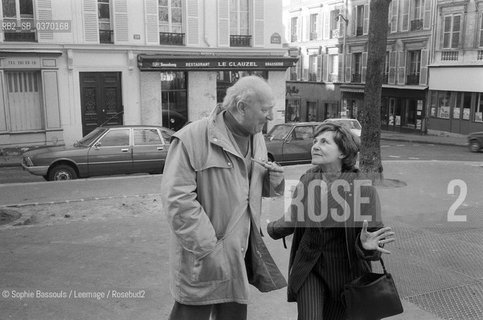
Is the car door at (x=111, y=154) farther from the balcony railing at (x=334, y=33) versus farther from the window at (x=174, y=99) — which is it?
the balcony railing at (x=334, y=33)

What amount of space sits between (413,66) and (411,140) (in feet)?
23.1

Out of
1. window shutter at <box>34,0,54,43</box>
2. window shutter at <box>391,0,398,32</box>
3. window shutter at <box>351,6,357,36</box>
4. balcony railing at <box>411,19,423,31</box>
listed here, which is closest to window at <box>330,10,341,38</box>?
window shutter at <box>351,6,357,36</box>

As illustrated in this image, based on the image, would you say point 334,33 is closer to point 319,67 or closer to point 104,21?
point 319,67

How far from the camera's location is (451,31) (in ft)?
96.2

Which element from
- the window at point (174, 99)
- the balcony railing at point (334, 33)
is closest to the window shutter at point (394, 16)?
the balcony railing at point (334, 33)

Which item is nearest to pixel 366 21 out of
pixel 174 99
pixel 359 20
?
pixel 359 20

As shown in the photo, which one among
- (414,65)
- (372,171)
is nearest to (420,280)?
(372,171)

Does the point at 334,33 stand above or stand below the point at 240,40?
above

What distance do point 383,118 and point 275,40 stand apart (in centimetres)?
1404

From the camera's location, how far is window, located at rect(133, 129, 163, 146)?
499 inches

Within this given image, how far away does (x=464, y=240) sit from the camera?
6.68 m

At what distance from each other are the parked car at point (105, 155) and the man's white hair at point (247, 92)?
31.2 feet

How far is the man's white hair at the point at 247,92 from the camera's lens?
9.88ft

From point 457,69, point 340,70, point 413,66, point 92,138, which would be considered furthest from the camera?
point 340,70
